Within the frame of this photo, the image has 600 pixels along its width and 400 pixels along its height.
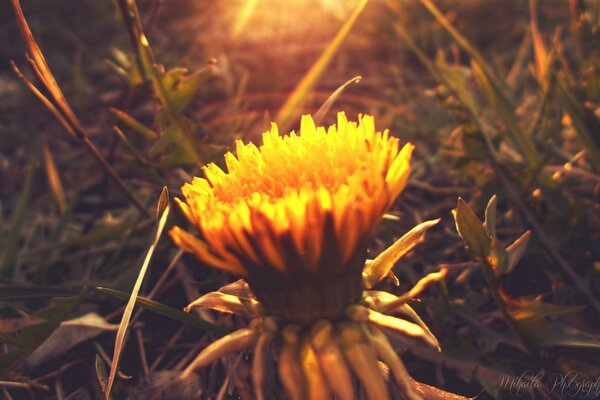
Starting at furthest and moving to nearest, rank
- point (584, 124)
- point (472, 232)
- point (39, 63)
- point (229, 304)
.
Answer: point (584, 124) < point (39, 63) < point (472, 232) < point (229, 304)

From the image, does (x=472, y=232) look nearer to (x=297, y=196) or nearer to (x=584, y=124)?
(x=297, y=196)

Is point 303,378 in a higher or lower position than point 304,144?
lower

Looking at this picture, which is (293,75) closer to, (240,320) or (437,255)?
(437,255)

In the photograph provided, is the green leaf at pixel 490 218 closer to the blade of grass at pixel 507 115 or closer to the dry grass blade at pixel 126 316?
the blade of grass at pixel 507 115

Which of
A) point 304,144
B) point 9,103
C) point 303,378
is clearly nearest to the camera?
point 303,378

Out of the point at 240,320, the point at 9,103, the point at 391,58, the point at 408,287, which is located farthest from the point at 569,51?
the point at 9,103

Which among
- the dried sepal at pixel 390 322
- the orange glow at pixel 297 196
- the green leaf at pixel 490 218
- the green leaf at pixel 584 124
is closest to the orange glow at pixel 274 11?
the green leaf at pixel 584 124

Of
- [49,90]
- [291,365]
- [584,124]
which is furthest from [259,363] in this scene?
[584,124]
